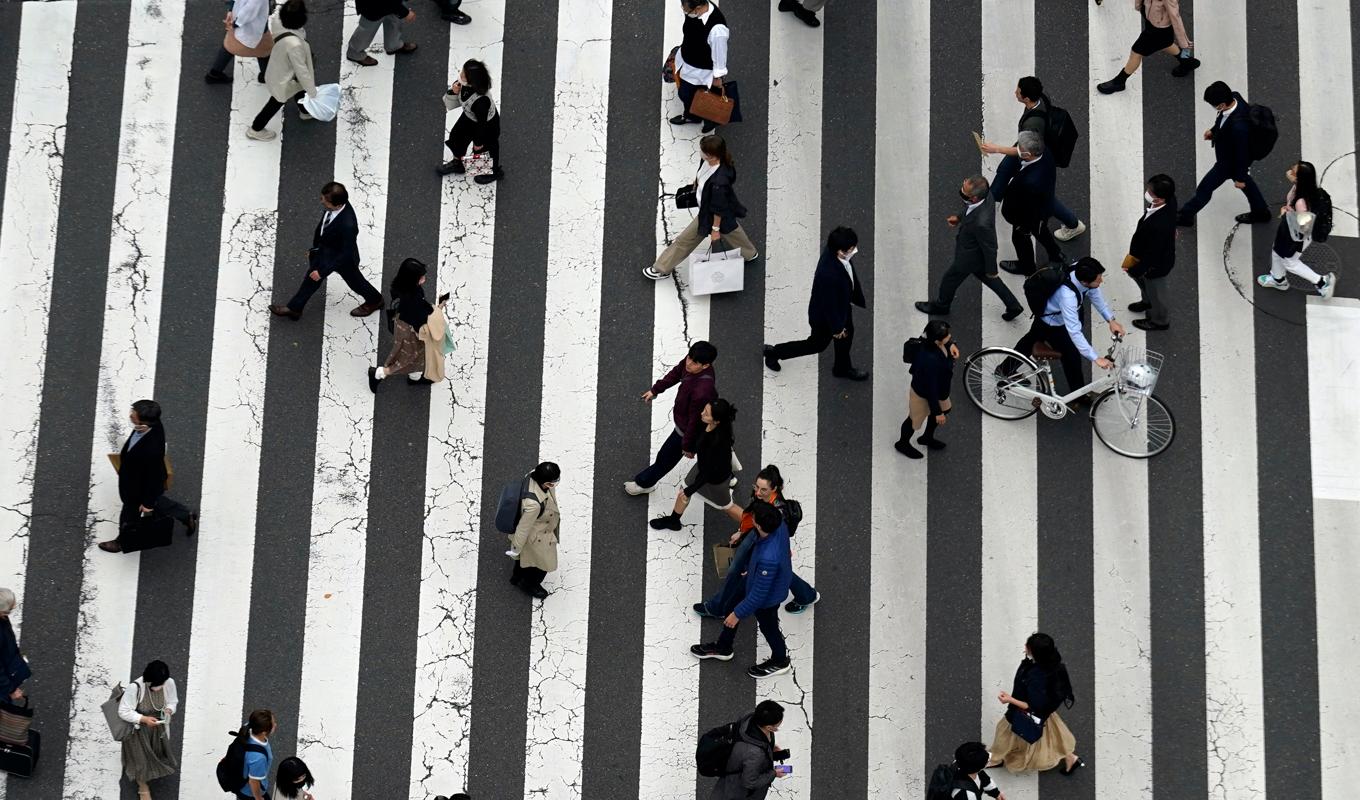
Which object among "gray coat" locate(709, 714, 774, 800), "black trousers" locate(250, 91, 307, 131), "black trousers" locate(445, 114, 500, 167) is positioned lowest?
"gray coat" locate(709, 714, 774, 800)

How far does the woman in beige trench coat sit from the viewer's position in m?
12.5

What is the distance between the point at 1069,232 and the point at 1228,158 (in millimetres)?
1455

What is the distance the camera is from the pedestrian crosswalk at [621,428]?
1324 centimetres

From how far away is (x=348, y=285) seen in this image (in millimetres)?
14172

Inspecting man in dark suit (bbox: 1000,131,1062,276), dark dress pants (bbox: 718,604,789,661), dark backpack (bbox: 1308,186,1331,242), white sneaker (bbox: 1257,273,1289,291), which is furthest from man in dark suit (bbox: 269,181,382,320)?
dark backpack (bbox: 1308,186,1331,242)

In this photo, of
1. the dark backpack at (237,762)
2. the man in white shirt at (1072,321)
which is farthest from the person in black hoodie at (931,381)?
the dark backpack at (237,762)

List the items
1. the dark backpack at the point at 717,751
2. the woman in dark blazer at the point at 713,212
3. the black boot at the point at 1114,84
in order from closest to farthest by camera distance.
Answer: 1. the dark backpack at the point at 717,751
2. the woman in dark blazer at the point at 713,212
3. the black boot at the point at 1114,84

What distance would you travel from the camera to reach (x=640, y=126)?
1520cm

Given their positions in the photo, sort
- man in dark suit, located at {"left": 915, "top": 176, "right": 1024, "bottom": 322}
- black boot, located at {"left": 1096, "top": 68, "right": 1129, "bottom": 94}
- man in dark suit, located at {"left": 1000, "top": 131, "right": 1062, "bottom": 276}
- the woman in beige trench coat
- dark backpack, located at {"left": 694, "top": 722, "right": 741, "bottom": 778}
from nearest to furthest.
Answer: dark backpack, located at {"left": 694, "top": 722, "right": 741, "bottom": 778}, the woman in beige trench coat, man in dark suit, located at {"left": 915, "top": 176, "right": 1024, "bottom": 322}, man in dark suit, located at {"left": 1000, "top": 131, "right": 1062, "bottom": 276}, black boot, located at {"left": 1096, "top": 68, "right": 1129, "bottom": 94}

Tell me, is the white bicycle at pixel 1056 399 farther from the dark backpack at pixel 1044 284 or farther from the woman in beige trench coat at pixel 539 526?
the woman in beige trench coat at pixel 539 526

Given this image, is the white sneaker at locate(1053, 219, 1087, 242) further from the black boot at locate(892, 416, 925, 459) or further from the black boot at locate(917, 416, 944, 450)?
the black boot at locate(892, 416, 925, 459)

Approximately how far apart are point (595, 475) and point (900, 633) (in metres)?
2.80

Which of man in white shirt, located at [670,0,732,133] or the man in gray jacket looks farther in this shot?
man in white shirt, located at [670,0,732,133]

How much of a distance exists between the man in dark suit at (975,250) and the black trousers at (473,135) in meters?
3.91
